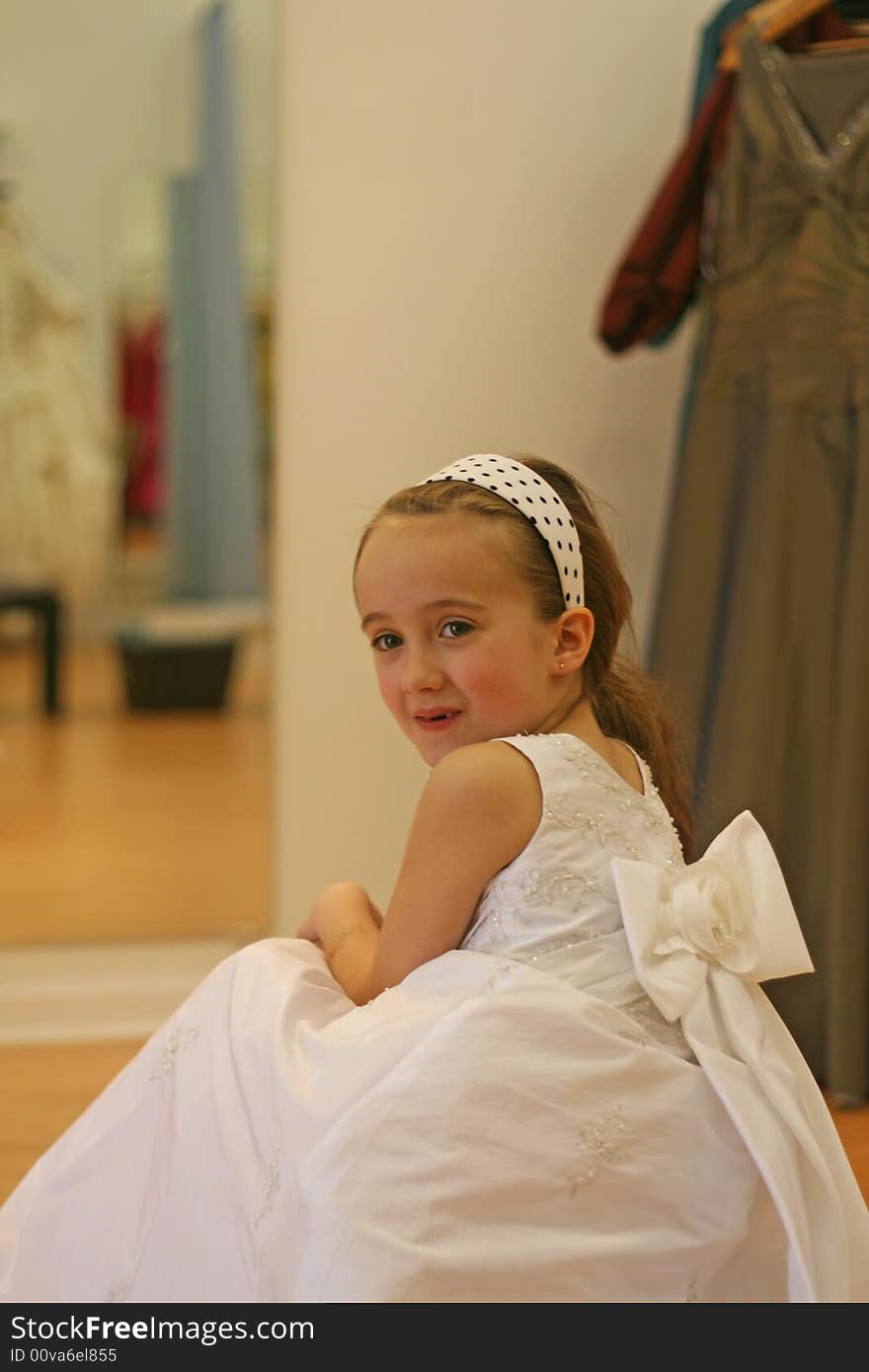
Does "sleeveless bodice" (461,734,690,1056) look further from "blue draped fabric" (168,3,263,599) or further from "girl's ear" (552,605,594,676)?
"blue draped fabric" (168,3,263,599)

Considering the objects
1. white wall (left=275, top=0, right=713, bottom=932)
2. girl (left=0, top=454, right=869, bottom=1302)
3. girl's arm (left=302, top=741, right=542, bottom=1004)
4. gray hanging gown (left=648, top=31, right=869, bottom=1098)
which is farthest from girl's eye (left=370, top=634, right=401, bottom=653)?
white wall (left=275, top=0, right=713, bottom=932)

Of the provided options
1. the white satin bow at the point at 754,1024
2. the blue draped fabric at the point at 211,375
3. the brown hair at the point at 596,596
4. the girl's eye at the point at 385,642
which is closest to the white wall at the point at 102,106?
the blue draped fabric at the point at 211,375

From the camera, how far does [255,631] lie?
2.70 meters

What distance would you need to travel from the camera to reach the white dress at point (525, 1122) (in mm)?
1190

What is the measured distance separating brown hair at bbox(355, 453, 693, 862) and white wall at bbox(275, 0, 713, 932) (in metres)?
1.07

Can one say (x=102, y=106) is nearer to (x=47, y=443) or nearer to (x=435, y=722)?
(x=47, y=443)

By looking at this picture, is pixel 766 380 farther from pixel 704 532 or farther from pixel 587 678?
pixel 587 678

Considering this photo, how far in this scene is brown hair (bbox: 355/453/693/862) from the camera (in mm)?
1407

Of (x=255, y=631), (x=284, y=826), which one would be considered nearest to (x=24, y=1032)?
(x=284, y=826)

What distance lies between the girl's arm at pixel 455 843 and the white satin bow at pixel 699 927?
0.31 ft

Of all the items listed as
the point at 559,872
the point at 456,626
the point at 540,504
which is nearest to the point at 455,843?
the point at 559,872

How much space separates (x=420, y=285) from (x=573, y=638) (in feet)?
4.31
